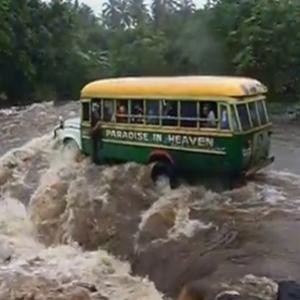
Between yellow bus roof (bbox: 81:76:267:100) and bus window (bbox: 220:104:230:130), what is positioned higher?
yellow bus roof (bbox: 81:76:267:100)

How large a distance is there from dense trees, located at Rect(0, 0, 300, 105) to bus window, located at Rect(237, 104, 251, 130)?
15.8 meters

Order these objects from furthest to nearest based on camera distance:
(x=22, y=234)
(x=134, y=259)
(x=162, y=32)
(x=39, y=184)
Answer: (x=162, y=32)
(x=39, y=184)
(x=22, y=234)
(x=134, y=259)

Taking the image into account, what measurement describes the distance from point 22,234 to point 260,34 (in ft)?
60.1

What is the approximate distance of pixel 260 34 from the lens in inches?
1126

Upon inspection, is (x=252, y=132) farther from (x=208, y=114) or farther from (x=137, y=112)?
(x=137, y=112)

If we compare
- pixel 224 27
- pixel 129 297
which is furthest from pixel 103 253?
pixel 224 27

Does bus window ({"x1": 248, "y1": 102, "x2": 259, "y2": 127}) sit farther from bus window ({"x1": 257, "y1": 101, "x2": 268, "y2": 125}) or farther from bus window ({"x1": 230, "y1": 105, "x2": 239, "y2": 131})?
bus window ({"x1": 230, "y1": 105, "x2": 239, "y2": 131})

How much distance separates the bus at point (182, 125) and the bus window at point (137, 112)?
21mm

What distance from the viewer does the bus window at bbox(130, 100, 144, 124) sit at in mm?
14250

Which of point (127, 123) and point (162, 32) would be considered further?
point (162, 32)

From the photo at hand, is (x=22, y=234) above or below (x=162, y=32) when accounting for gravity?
below

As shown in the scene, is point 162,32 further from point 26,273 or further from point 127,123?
point 26,273

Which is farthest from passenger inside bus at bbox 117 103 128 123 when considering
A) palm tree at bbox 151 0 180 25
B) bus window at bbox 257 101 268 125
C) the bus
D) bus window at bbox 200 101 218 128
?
palm tree at bbox 151 0 180 25

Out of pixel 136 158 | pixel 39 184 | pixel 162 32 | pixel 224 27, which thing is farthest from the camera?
pixel 162 32
